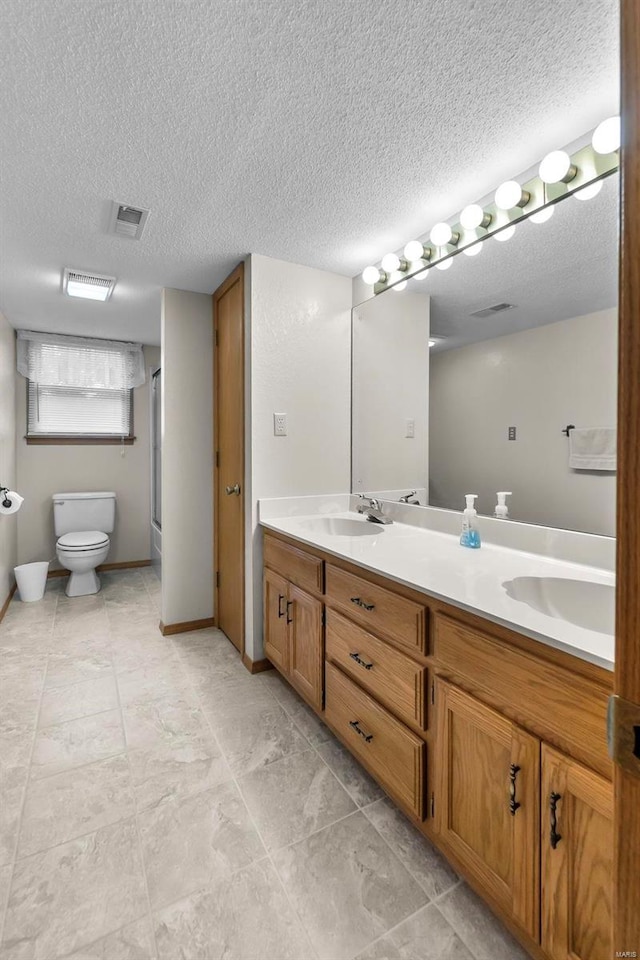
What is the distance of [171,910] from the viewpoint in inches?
44.6

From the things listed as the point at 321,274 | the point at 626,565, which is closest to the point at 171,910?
the point at 626,565

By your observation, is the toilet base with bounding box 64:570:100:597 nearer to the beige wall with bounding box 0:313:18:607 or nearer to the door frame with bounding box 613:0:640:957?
the beige wall with bounding box 0:313:18:607

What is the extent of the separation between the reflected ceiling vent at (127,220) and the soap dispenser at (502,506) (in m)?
1.82

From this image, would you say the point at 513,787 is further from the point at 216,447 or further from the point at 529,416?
the point at 216,447

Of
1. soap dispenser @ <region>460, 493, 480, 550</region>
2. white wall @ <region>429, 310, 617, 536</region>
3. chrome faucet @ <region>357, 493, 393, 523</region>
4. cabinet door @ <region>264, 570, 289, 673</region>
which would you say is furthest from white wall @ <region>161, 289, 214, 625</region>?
soap dispenser @ <region>460, 493, 480, 550</region>

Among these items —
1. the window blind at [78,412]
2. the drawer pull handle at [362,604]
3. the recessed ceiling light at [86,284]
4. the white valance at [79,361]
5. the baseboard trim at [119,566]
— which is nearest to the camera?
the drawer pull handle at [362,604]

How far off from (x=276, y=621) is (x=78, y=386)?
3.05 metres

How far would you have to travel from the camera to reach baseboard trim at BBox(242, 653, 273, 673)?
2328 millimetres

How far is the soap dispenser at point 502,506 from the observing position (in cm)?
165

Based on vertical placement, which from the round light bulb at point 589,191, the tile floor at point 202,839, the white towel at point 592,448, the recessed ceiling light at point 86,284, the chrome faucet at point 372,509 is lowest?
the tile floor at point 202,839

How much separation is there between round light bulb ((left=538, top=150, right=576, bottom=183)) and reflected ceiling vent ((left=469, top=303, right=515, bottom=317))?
39cm

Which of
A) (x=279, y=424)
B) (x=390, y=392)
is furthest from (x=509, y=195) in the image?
(x=279, y=424)

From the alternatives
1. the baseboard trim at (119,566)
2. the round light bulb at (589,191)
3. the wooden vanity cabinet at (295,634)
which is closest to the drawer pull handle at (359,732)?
the wooden vanity cabinet at (295,634)

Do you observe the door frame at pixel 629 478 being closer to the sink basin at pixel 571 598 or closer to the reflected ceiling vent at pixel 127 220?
the sink basin at pixel 571 598
